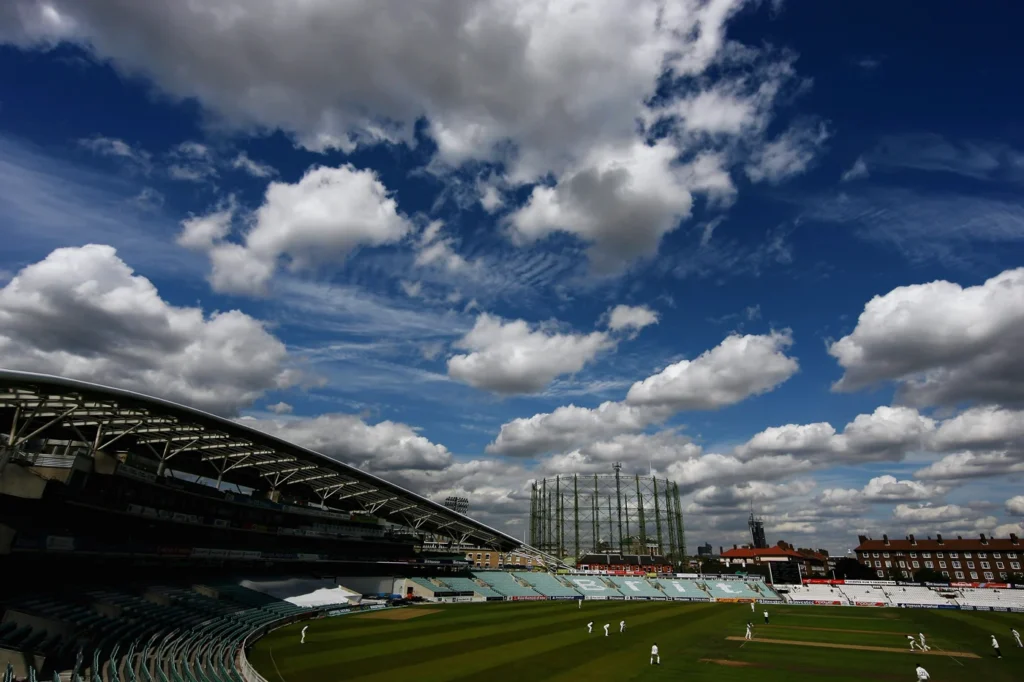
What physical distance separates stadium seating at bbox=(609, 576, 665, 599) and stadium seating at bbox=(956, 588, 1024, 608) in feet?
135

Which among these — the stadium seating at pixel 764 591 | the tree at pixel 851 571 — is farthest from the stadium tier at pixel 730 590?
the tree at pixel 851 571

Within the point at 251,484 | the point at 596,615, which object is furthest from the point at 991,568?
the point at 251,484

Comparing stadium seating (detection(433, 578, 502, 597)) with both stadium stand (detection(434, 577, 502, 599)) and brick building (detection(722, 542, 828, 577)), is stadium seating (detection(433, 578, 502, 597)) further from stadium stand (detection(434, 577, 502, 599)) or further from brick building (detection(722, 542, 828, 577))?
brick building (detection(722, 542, 828, 577))

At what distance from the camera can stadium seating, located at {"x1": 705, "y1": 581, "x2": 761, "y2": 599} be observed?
275 feet

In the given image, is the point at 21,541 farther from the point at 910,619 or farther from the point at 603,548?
the point at 603,548

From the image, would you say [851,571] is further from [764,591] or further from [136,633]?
[136,633]

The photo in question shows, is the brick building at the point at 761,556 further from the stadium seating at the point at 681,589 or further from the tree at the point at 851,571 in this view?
the stadium seating at the point at 681,589

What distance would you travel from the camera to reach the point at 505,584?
263ft

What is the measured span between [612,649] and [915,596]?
70100 mm

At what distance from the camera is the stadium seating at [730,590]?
3295 inches

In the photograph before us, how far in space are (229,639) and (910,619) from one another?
214 ft

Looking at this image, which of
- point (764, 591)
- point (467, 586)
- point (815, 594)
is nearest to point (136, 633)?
point (467, 586)

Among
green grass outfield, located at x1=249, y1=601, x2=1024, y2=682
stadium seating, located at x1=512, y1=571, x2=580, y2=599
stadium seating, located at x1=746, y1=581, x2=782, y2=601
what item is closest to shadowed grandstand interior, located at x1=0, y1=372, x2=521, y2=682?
green grass outfield, located at x1=249, y1=601, x2=1024, y2=682

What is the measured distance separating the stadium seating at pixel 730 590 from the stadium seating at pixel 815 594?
564 cm
